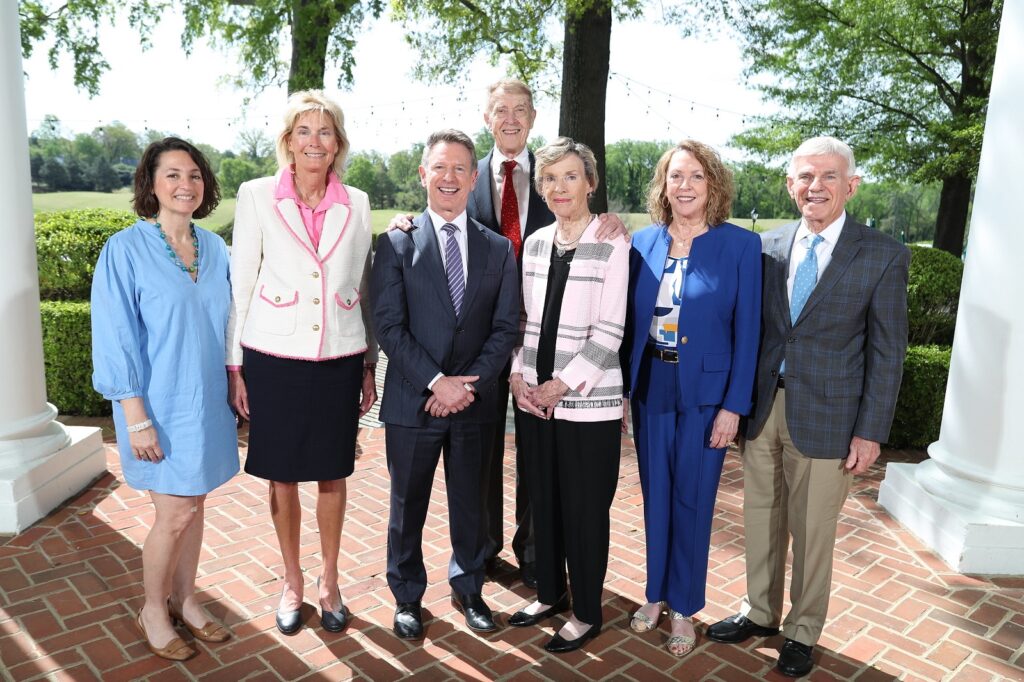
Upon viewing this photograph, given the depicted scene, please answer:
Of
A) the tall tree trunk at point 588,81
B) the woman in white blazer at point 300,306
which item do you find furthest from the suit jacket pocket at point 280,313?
the tall tree trunk at point 588,81

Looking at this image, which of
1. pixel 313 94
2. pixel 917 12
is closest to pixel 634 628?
pixel 313 94

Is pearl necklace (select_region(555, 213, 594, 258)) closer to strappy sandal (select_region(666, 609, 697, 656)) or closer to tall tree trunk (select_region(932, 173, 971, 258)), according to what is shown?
strappy sandal (select_region(666, 609, 697, 656))

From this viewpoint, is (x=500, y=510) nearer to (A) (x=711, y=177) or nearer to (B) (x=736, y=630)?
(B) (x=736, y=630)

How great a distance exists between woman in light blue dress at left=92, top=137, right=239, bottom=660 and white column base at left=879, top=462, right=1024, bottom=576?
404cm

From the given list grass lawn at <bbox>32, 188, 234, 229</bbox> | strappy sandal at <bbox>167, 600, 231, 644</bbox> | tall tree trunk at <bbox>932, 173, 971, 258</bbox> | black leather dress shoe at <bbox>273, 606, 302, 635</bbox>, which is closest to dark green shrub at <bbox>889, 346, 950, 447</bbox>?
black leather dress shoe at <bbox>273, 606, 302, 635</bbox>

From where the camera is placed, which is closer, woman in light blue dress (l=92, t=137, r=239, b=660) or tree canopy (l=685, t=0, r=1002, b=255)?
woman in light blue dress (l=92, t=137, r=239, b=660)

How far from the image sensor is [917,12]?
13.5 m

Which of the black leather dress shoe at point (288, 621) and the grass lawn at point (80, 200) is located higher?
the grass lawn at point (80, 200)

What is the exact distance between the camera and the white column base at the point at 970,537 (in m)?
4.26

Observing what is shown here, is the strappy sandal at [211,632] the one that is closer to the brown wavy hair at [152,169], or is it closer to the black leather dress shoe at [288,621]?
the black leather dress shoe at [288,621]

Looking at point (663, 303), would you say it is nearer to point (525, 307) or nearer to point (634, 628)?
point (525, 307)

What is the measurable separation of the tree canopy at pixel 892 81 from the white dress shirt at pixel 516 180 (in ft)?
33.4

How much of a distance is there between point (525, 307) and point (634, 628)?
64.2 inches

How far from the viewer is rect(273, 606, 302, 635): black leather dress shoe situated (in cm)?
343
